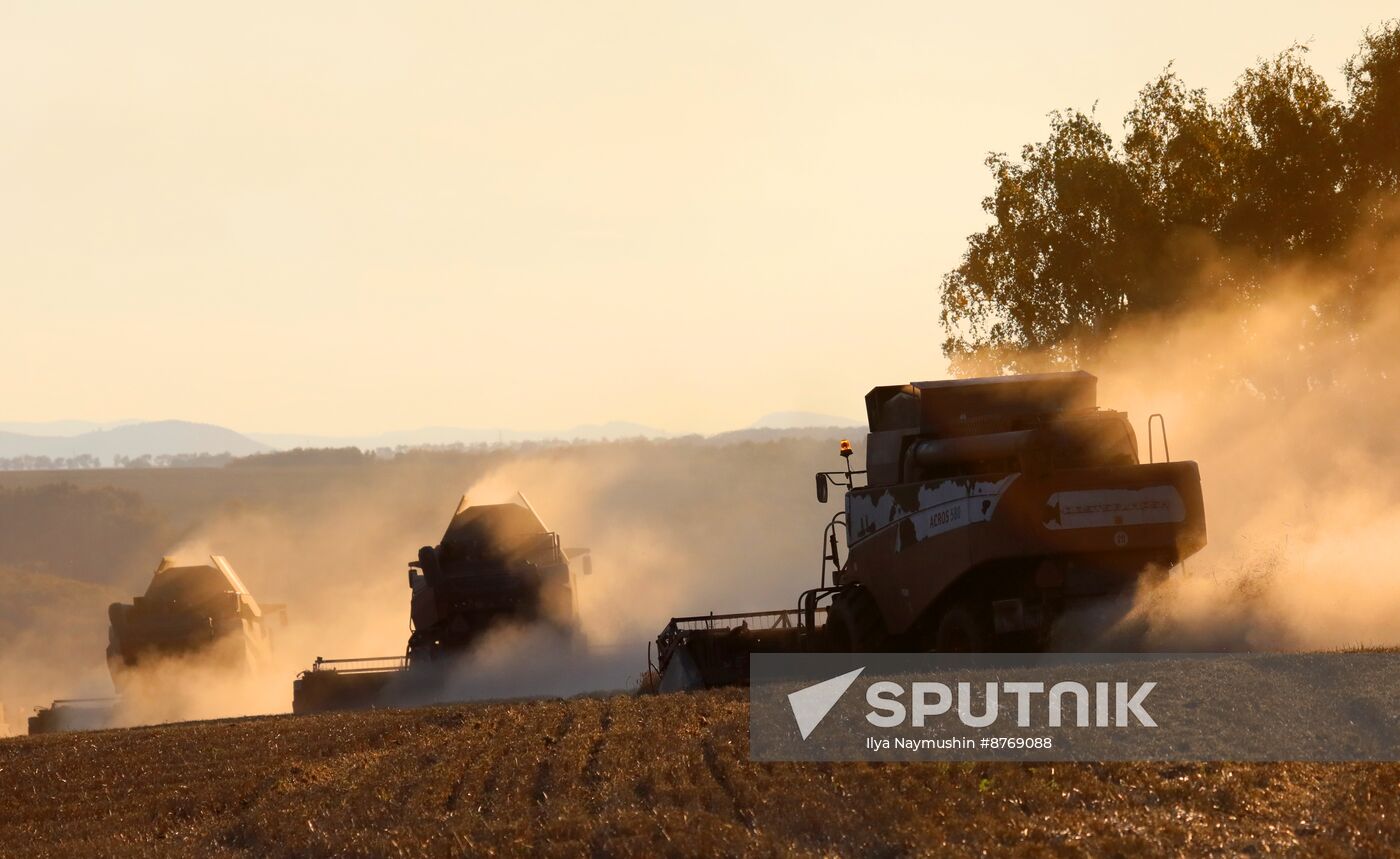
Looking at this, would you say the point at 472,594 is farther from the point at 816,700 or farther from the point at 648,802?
the point at 648,802

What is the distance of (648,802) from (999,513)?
25.3 ft

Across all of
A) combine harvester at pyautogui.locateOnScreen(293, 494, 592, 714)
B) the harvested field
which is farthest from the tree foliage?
the harvested field

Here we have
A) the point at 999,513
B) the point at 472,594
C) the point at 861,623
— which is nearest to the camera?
the point at 999,513

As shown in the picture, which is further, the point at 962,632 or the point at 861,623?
the point at 861,623

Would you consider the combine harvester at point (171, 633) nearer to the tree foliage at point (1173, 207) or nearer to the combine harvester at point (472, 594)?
the combine harvester at point (472, 594)

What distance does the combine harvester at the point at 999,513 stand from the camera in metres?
18.7

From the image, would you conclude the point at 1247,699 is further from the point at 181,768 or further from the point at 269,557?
the point at 269,557

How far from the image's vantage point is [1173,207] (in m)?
38.1

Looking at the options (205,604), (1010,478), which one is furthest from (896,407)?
(205,604)

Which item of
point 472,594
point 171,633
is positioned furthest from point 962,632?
point 171,633

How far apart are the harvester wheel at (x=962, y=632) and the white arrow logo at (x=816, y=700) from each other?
7.21 feet

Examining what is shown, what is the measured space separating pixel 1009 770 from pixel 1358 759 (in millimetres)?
Answer: 2604

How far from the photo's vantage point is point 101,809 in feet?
50.6

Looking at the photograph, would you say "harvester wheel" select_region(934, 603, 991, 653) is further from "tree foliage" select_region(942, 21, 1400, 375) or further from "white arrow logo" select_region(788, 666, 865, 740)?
"tree foliage" select_region(942, 21, 1400, 375)
